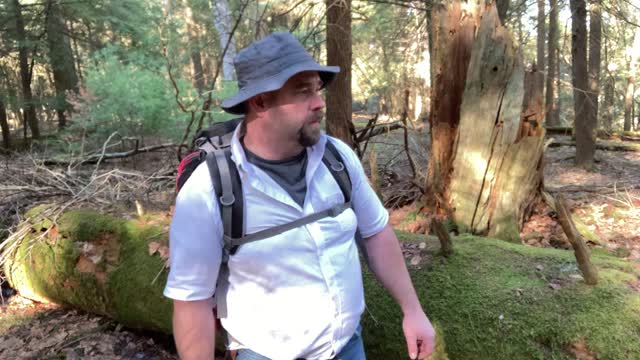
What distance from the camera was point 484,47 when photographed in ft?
13.3

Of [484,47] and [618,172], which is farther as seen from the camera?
[618,172]

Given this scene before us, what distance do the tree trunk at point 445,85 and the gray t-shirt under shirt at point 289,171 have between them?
2.86 meters

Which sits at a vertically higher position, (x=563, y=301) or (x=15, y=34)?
(x=15, y=34)

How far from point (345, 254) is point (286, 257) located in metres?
0.29

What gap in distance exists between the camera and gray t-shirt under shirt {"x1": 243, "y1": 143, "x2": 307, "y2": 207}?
6.07 feet

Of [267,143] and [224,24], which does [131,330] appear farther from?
[224,24]

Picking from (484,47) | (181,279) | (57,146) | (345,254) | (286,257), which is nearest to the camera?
(181,279)

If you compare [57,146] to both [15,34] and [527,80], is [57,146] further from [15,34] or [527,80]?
[527,80]

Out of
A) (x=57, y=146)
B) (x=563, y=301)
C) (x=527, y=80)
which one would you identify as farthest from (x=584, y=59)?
(x=57, y=146)

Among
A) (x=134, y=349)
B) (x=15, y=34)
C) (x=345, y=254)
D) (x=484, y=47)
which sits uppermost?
(x=15, y=34)

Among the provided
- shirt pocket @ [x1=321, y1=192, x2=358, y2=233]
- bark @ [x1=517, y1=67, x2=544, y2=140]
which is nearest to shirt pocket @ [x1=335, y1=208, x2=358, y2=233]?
shirt pocket @ [x1=321, y1=192, x2=358, y2=233]

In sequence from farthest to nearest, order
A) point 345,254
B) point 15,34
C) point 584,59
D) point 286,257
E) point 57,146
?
point 15,34
point 57,146
point 584,59
point 345,254
point 286,257

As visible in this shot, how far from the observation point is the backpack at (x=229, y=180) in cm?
170

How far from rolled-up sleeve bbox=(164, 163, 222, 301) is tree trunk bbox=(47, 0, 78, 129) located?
13.5m
